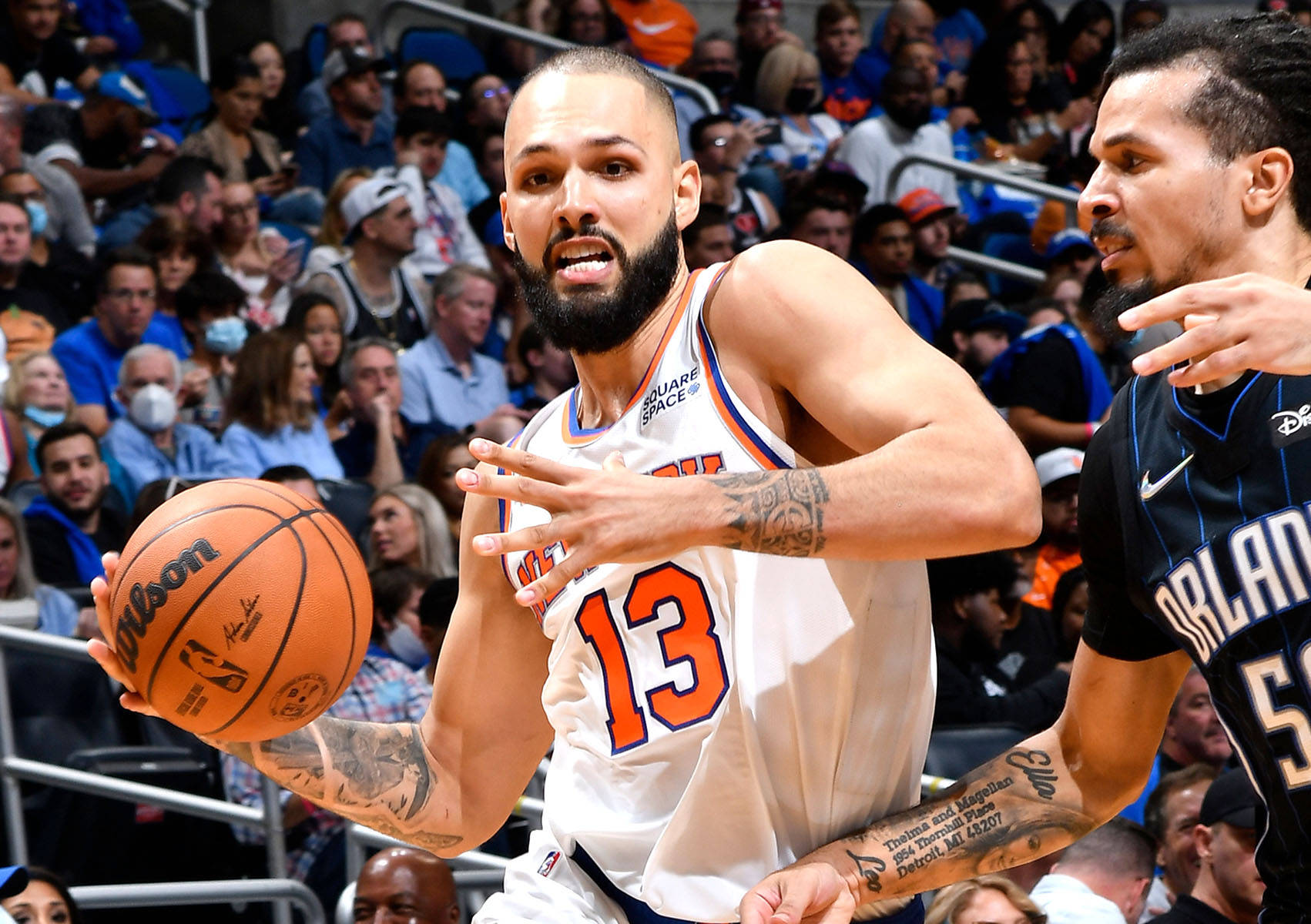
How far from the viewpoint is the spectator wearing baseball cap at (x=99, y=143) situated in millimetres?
8141

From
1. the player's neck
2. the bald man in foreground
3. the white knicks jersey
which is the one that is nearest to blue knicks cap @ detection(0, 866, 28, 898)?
the bald man in foreground

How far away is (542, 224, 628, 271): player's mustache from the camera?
2.70 m

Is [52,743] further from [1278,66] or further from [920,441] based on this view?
[1278,66]

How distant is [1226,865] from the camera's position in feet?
14.2

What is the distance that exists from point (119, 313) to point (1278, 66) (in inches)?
217

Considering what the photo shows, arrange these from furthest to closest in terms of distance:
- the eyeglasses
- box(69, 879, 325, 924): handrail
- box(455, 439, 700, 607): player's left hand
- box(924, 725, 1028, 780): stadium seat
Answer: the eyeglasses, box(924, 725, 1028, 780): stadium seat, box(69, 879, 325, 924): handrail, box(455, 439, 700, 607): player's left hand

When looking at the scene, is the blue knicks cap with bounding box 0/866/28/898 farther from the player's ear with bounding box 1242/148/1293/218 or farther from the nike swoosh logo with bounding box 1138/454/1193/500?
the player's ear with bounding box 1242/148/1293/218

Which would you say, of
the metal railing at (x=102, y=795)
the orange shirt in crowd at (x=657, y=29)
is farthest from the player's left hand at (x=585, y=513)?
the orange shirt in crowd at (x=657, y=29)

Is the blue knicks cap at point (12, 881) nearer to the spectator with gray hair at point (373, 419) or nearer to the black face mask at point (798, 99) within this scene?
the spectator with gray hair at point (373, 419)

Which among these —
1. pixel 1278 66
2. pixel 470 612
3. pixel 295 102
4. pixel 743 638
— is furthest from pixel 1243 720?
pixel 295 102

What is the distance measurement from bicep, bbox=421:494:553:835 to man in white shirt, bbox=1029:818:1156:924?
2.09 metres

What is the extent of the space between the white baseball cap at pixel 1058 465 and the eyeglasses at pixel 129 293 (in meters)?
3.93

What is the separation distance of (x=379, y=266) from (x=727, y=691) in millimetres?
5796

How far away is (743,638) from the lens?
255 centimetres
